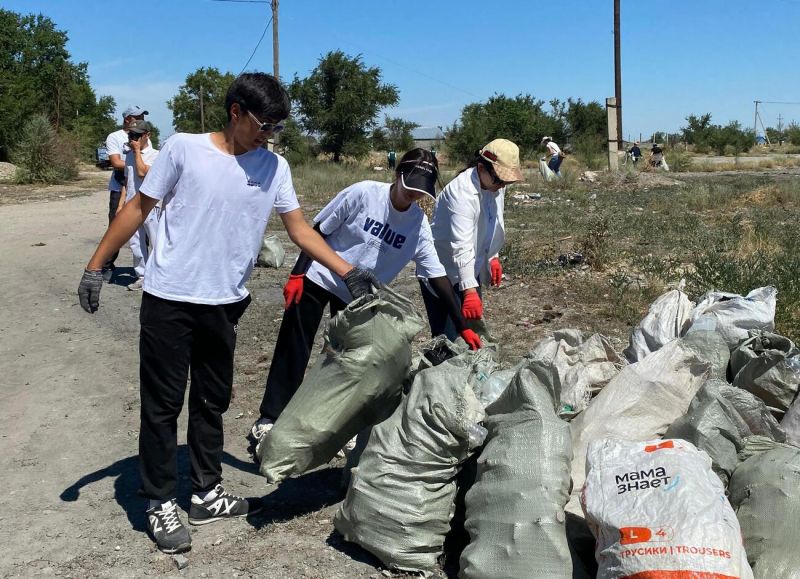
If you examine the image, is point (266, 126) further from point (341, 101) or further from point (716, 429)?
point (341, 101)

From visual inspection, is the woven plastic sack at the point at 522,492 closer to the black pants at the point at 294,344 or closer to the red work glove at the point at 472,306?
the red work glove at the point at 472,306

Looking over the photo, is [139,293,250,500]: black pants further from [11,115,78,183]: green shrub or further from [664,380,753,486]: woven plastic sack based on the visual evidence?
[11,115,78,183]: green shrub

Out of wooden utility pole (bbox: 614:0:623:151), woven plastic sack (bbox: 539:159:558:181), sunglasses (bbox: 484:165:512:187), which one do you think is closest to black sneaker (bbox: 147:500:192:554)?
sunglasses (bbox: 484:165:512:187)

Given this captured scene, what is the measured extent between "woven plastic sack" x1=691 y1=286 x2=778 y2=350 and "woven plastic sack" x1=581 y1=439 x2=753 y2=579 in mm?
1550

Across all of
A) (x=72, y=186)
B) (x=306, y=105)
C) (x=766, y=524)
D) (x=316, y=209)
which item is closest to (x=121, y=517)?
(x=766, y=524)

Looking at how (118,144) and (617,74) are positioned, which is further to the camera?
(617,74)

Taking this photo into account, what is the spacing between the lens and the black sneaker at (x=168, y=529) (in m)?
2.94

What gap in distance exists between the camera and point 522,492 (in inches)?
101

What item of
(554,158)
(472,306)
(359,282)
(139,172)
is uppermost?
(554,158)

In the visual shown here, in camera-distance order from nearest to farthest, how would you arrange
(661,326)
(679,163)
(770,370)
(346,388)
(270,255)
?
(346,388) → (770,370) → (661,326) → (270,255) → (679,163)

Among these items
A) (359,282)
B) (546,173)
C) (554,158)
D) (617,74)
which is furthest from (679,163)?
(359,282)

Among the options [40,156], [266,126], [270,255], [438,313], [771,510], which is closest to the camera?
[771,510]

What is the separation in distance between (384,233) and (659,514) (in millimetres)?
1854

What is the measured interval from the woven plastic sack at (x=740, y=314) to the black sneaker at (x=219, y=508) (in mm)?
2318
